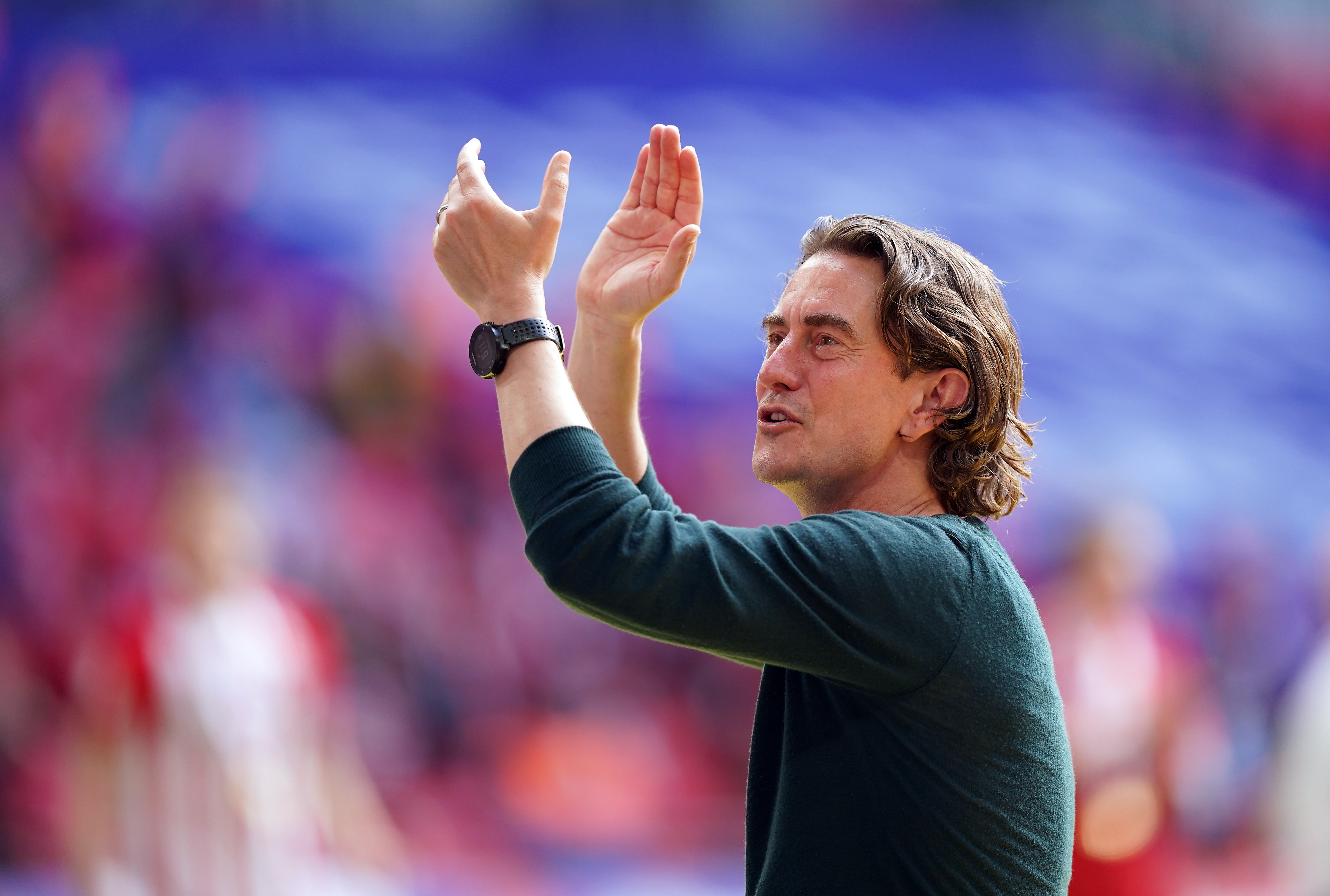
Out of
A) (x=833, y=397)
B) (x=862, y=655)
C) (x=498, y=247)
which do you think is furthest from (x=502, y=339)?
(x=862, y=655)

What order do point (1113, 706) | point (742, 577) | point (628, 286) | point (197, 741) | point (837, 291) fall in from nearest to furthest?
point (742, 577)
point (837, 291)
point (628, 286)
point (197, 741)
point (1113, 706)

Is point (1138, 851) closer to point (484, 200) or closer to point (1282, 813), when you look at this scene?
point (1282, 813)

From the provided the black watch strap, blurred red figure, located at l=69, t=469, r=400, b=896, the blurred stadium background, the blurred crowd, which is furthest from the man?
the blurred crowd

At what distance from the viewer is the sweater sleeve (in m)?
1.45

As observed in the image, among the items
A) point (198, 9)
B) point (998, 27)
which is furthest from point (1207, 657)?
point (198, 9)

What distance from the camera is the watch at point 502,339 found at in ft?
5.33

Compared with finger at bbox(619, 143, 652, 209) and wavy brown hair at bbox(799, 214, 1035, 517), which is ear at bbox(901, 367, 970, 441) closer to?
wavy brown hair at bbox(799, 214, 1035, 517)

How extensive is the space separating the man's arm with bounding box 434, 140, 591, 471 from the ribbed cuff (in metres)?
0.05

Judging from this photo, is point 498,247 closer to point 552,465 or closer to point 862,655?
point 552,465

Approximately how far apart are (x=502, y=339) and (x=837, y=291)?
0.53m

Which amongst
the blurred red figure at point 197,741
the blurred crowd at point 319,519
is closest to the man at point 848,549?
the blurred red figure at point 197,741

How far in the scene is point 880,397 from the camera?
1806mm

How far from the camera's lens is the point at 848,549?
5.01ft

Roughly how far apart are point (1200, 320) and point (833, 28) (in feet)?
10.1
